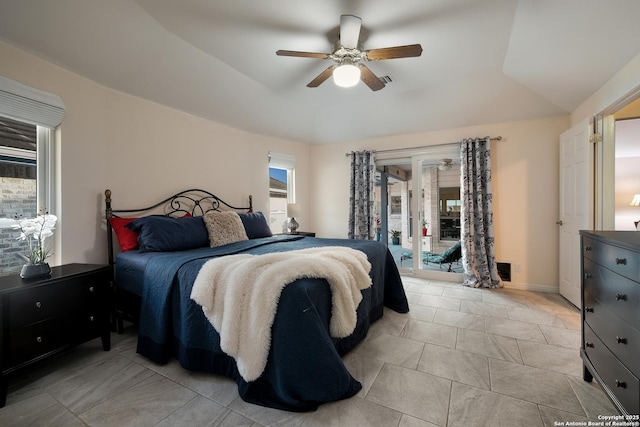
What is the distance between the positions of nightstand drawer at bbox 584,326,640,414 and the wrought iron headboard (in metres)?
3.74

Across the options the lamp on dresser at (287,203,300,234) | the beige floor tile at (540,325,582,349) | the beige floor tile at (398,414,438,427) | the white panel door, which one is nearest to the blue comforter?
the beige floor tile at (398,414,438,427)

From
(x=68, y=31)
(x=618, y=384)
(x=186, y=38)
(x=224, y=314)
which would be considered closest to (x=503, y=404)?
(x=618, y=384)

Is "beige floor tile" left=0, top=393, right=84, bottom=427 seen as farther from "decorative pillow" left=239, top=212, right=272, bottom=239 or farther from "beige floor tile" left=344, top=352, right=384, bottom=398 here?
"decorative pillow" left=239, top=212, right=272, bottom=239

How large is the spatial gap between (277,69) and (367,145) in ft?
7.20

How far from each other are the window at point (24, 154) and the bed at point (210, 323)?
0.47 metres

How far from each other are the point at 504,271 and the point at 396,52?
343 cm

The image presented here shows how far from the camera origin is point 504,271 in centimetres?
386

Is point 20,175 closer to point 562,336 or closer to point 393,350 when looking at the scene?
point 393,350

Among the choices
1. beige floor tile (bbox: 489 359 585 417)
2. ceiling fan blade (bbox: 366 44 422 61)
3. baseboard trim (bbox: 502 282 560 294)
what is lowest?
beige floor tile (bbox: 489 359 585 417)

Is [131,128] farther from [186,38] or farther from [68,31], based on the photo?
[186,38]

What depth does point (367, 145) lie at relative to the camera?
475 cm

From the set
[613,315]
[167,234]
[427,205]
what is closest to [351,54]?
[167,234]

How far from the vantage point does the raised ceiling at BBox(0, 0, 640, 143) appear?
6.78 feet

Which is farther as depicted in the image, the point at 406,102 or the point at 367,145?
the point at 367,145
